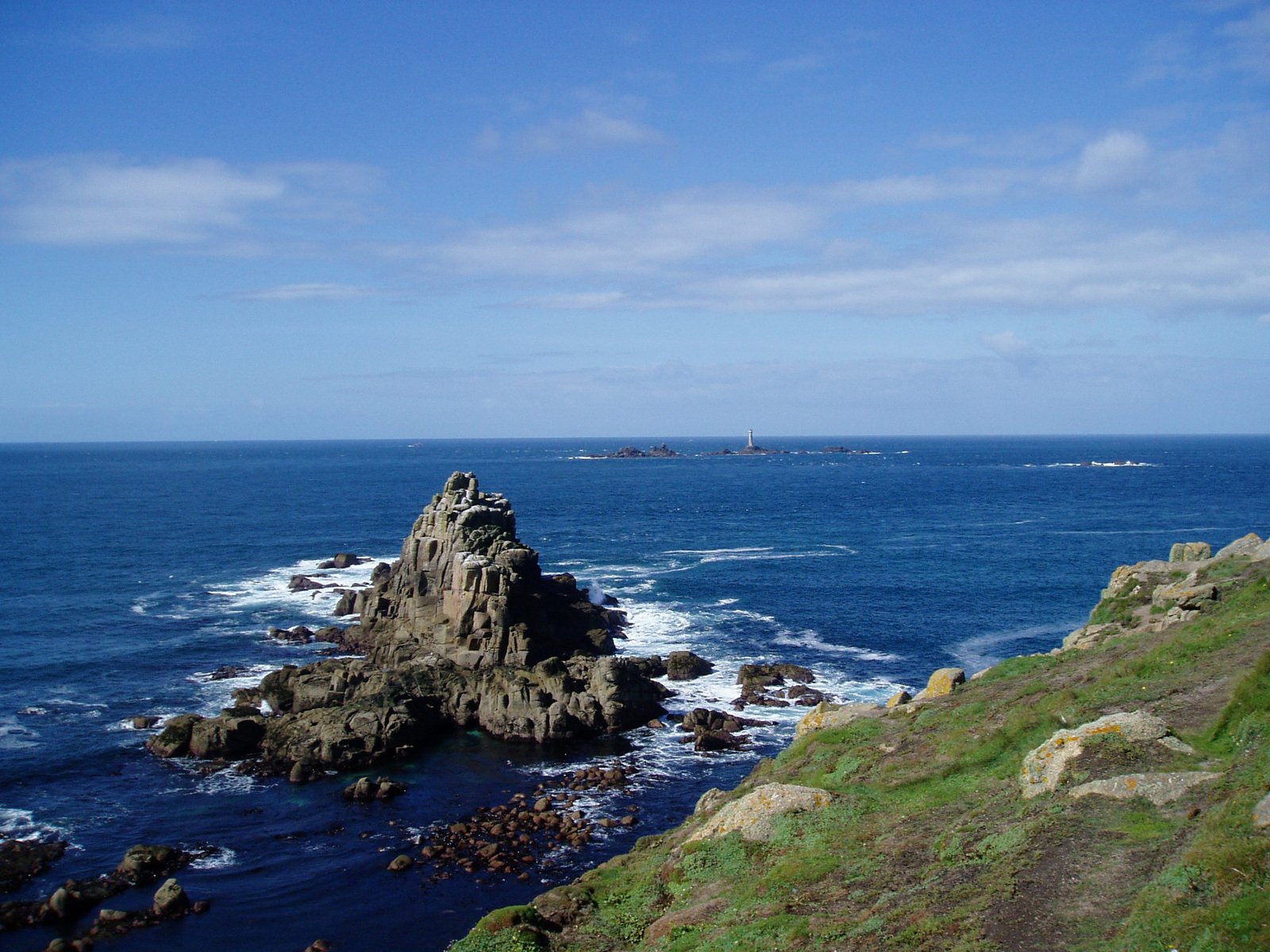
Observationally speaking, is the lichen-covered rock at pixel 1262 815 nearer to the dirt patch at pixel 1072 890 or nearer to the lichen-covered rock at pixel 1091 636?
the dirt patch at pixel 1072 890

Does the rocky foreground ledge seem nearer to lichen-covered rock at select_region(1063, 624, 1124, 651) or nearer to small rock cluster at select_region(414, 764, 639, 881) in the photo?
small rock cluster at select_region(414, 764, 639, 881)

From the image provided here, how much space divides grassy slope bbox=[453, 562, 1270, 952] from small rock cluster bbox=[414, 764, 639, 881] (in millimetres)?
9100

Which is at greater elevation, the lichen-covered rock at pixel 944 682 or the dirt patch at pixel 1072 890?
the dirt patch at pixel 1072 890

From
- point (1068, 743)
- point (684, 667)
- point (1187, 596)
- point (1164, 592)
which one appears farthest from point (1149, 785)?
point (684, 667)

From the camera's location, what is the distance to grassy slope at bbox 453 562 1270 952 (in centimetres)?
1558

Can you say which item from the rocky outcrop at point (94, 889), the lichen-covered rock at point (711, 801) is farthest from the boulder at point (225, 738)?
the lichen-covered rock at point (711, 801)

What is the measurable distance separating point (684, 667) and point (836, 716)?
26938 mm

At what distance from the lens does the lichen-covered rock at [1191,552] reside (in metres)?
52.6

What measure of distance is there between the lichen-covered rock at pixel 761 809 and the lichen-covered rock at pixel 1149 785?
7.89m

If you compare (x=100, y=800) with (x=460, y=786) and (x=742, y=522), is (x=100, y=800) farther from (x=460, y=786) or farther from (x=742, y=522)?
(x=742, y=522)

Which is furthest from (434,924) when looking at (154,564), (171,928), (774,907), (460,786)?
(154,564)

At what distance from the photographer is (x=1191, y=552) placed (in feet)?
174

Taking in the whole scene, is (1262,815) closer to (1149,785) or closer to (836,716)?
(1149,785)

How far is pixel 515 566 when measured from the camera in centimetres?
6694
